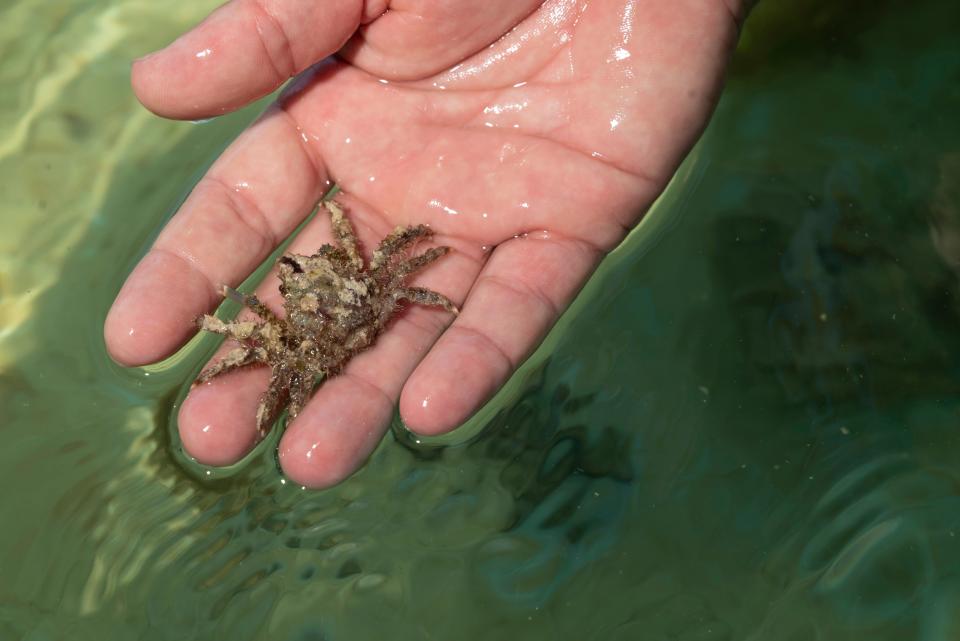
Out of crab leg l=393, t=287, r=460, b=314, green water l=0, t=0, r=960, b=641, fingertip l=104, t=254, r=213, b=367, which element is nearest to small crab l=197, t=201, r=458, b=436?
crab leg l=393, t=287, r=460, b=314

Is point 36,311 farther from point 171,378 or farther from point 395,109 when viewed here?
point 395,109

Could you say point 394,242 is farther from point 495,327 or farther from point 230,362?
point 230,362

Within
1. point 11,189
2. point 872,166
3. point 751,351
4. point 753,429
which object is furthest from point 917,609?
point 11,189

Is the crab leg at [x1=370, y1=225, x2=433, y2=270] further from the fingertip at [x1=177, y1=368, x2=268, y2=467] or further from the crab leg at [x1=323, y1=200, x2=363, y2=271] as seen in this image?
the fingertip at [x1=177, y1=368, x2=268, y2=467]

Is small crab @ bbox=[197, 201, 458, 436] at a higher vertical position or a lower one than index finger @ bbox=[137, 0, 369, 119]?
lower

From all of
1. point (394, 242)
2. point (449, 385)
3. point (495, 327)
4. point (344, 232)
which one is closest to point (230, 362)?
point (344, 232)


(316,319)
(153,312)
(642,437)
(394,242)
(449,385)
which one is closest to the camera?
(449,385)
